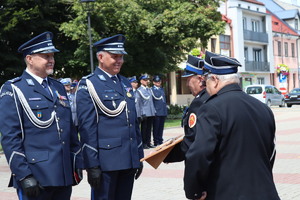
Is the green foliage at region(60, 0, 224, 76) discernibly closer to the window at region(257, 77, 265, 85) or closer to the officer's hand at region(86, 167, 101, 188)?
the officer's hand at region(86, 167, 101, 188)

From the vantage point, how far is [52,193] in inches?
171

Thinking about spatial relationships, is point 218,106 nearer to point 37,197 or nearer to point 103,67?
point 37,197

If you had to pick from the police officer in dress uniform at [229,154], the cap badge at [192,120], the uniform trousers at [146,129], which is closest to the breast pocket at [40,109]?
the cap badge at [192,120]

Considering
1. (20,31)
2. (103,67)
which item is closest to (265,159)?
(103,67)

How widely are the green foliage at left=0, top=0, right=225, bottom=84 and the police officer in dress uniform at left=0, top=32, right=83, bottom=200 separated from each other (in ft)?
→ 56.1

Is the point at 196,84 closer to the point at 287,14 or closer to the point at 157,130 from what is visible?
the point at 157,130

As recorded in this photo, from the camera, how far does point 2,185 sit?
930cm

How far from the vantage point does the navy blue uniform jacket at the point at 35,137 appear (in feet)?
13.5

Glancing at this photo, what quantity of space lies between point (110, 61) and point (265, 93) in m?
32.0

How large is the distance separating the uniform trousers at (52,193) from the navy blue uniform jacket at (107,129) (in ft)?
1.28

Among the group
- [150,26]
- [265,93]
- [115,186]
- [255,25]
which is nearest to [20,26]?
[150,26]

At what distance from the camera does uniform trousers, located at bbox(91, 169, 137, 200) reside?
4789mm

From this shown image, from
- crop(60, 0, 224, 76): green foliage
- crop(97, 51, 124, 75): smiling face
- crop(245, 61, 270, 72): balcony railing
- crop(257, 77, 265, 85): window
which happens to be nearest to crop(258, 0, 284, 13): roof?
crop(245, 61, 270, 72): balcony railing

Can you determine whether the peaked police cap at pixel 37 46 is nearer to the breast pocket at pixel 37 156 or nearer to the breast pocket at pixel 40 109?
the breast pocket at pixel 40 109
